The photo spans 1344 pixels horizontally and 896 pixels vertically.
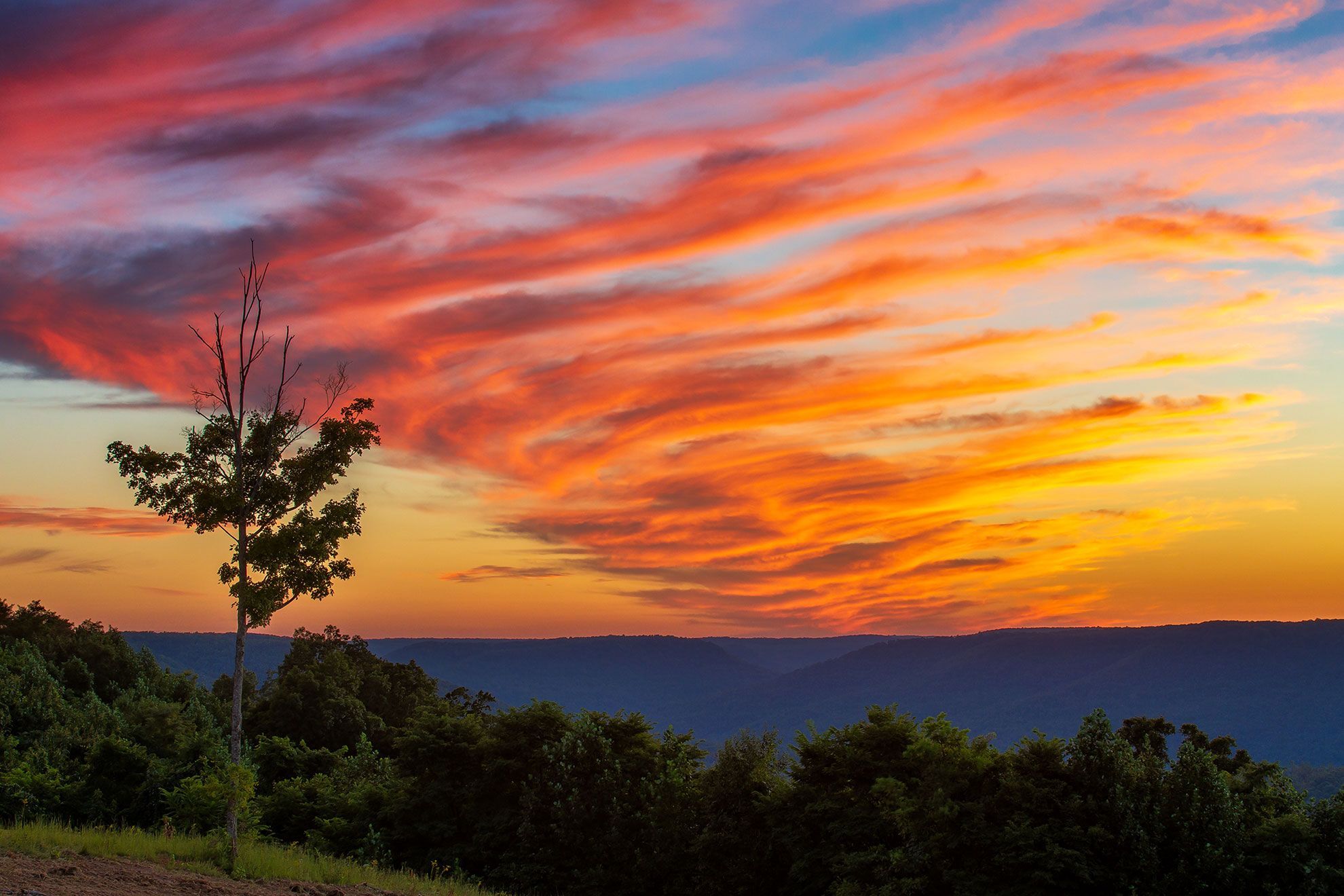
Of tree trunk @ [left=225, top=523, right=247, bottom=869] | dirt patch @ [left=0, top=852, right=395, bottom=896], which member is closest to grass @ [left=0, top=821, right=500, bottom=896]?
dirt patch @ [left=0, top=852, right=395, bottom=896]

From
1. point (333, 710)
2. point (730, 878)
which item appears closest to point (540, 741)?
point (730, 878)

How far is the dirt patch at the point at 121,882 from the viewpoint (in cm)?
1434

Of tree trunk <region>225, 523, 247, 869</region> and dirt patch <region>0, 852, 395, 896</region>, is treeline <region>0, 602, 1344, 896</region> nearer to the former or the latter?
tree trunk <region>225, 523, 247, 869</region>

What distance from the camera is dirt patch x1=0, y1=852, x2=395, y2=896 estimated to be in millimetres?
14344

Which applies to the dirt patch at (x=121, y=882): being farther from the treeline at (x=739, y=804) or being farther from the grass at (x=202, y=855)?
the treeline at (x=739, y=804)

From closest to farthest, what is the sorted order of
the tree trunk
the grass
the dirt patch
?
1. the dirt patch
2. the grass
3. the tree trunk

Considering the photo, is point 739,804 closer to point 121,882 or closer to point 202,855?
point 202,855

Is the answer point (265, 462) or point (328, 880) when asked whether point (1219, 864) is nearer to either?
point (328, 880)

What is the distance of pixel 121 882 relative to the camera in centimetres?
1568

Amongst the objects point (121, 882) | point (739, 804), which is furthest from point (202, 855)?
point (739, 804)

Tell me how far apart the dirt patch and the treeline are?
2941mm

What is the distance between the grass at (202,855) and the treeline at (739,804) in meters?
1.46

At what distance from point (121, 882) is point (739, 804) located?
14.9 m

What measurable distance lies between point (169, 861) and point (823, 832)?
45.8 feet
